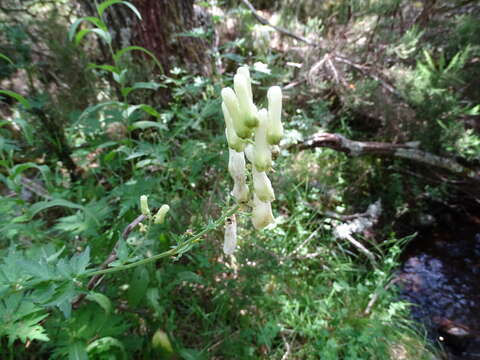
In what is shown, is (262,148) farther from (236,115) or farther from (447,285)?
(447,285)

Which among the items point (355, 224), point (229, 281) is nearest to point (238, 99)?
point (229, 281)

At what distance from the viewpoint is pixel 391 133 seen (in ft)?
11.5

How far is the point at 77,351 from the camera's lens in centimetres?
134

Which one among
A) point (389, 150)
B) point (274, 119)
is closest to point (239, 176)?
point (274, 119)

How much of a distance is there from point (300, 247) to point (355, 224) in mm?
723

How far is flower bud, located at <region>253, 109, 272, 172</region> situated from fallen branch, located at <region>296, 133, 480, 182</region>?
88.0 inches

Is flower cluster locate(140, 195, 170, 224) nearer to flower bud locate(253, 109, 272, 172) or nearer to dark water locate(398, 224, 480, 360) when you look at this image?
flower bud locate(253, 109, 272, 172)

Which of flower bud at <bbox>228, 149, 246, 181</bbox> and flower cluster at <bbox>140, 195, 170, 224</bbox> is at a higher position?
flower bud at <bbox>228, 149, 246, 181</bbox>

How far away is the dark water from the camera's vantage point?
100 inches

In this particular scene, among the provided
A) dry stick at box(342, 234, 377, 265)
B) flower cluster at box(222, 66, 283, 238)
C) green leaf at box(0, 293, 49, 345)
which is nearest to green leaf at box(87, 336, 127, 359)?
green leaf at box(0, 293, 49, 345)

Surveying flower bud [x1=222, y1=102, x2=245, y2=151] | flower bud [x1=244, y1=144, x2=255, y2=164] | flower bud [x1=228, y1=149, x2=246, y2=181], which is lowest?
flower bud [x1=228, y1=149, x2=246, y2=181]

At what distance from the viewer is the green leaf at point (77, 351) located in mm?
1320

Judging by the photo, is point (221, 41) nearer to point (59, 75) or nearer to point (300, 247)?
point (59, 75)

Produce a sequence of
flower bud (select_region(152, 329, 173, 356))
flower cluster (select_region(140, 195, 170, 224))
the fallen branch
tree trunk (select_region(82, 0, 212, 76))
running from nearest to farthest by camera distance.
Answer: flower cluster (select_region(140, 195, 170, 224)) < flower bud (select_region(152, 329, 173, 356)) < tree trunk (select_region(82, 0, 212, 76)) < the fallen branch
